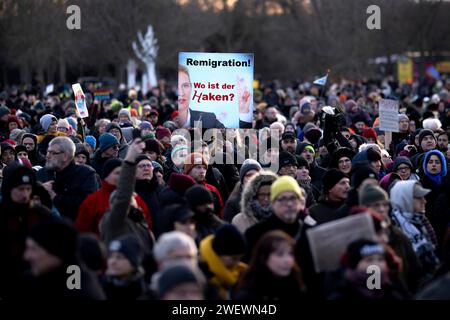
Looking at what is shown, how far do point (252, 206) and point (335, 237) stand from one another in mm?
2003

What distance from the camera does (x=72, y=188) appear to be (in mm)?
9969

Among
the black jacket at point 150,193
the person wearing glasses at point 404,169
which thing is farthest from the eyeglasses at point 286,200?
the person wearing glasses at point 404,169

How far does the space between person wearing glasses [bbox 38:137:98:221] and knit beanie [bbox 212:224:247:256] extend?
259cm

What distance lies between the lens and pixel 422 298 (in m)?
7.05

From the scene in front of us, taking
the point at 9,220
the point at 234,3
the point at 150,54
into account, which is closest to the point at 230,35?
the point at 234,3

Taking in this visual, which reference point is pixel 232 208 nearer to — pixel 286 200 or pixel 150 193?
pixel 150 193

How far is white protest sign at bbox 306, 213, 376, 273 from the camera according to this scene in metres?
7.40

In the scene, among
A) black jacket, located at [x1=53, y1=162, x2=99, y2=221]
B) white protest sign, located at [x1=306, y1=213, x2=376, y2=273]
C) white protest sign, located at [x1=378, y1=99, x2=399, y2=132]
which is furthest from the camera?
white protest sign, located at [x1=378, y1=99, x2=399, y2=132]

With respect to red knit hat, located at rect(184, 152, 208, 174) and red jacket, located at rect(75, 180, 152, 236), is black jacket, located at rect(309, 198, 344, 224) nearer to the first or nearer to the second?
red knit hat, located at rect(184, 152, 208, 174)

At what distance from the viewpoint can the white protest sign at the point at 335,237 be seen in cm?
740

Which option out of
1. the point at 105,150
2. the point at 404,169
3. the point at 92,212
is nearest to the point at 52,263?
the point at 92,212

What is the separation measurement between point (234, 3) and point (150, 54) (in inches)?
1430

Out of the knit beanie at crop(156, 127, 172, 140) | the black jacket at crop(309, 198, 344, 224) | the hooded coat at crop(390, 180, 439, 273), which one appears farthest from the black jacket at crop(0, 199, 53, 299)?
the knit beanie at crop(156, 127, 172, 140)

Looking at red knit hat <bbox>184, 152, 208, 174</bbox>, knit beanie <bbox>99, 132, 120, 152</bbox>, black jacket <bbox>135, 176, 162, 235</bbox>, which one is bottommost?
black jacket <bbox>135, 176, 162, 235</bbox>
